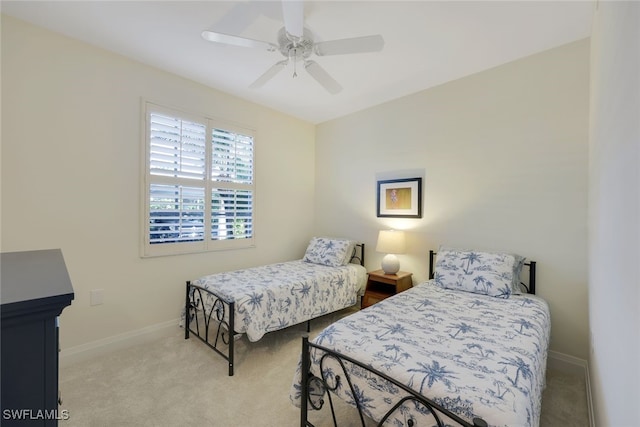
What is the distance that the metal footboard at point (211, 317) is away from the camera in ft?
7.53

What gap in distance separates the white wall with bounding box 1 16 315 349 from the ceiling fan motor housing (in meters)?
1.52

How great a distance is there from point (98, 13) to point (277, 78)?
4.95 feet

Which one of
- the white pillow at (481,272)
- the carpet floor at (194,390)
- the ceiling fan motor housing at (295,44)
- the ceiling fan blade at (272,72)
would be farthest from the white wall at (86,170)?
the white pillow at (481,272)

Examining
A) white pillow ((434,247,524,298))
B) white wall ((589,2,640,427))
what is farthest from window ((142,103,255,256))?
white wall ((589,2,640,427))

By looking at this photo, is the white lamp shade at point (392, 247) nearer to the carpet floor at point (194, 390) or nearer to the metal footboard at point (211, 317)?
the carpet floor at point (194, 390)

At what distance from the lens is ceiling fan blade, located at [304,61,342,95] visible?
2.12 metres

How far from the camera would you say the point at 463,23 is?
209cm

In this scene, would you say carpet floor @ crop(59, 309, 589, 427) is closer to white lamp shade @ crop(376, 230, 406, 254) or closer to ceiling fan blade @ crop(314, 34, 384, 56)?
white lamp shade @ crop(376, 230, 406, 254)

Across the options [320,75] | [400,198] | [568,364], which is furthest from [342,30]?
[568,364]

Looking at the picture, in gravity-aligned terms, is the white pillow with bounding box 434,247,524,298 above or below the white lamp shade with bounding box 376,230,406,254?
below

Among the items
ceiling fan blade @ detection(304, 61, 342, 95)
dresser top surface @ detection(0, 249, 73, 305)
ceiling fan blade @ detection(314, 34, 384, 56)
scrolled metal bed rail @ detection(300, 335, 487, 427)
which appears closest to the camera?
dresser top surface @ detection(0, 249, 73, 305)

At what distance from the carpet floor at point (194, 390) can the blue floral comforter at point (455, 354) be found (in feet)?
1.49

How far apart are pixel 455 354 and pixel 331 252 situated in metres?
2.24

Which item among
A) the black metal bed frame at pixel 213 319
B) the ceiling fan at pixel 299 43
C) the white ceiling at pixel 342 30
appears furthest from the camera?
the black metal bed frame at pixel 213 319
